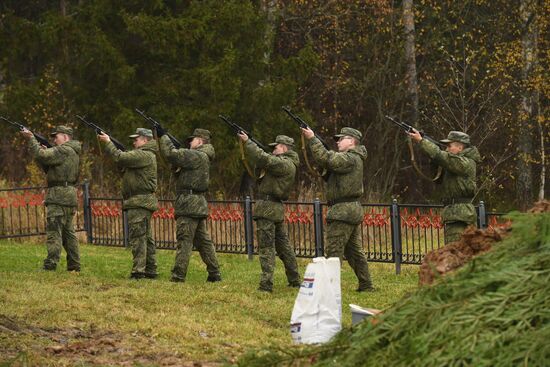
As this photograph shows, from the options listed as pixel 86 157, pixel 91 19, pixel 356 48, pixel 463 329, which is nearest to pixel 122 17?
pixel 91 19

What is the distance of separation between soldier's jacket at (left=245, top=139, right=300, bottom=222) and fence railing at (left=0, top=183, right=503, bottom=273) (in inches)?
113

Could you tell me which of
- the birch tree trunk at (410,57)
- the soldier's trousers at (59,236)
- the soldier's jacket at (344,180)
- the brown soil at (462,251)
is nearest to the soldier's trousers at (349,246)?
the soldier's jacket at (344,180)

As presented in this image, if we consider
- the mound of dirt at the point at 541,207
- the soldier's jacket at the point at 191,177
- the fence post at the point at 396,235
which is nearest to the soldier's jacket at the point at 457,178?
the fence post at the point at 396,235

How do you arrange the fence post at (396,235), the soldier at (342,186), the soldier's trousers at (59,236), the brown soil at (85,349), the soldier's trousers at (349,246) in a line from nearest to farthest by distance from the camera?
the brown soil at (85,349) < the soldier at (342,186) < the soldier's trousers at (349,246) < the soldier's trousers at (59,236) < the fence post at (396,235)

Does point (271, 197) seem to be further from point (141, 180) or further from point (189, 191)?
point (141, 180)

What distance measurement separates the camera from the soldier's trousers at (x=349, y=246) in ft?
47.5

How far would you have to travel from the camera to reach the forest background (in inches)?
1083

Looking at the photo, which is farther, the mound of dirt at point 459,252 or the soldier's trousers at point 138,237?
the soldier's trousers at point 138,237

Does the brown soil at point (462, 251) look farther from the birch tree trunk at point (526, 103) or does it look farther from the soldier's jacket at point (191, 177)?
the birch tree trunk at point (526, 103)

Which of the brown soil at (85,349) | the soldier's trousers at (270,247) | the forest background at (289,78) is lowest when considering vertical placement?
the brown soil at (85,349)

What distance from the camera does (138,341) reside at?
1158 cm

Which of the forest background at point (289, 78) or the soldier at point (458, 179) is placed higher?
the forest background at point (289, 78)

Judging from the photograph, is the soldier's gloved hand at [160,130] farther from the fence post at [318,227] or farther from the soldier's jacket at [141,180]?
the fence post at [318,227]

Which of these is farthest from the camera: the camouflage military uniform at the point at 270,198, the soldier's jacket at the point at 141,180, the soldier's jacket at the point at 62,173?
the soldier's jacket at the point at 62,173
